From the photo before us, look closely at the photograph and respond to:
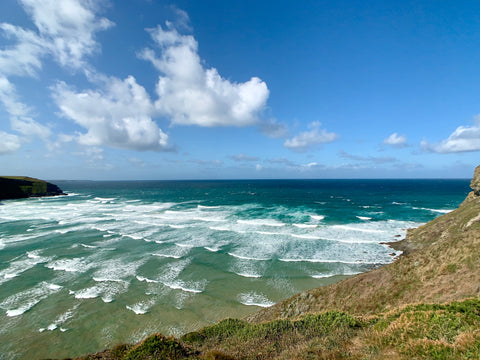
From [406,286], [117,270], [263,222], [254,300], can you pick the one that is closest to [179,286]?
[254,300]

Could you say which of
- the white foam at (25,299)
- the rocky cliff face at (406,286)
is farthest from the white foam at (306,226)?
the white foam at (25,299)

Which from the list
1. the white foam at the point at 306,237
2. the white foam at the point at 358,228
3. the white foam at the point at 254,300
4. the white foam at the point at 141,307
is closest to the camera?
the white foam at the point at 141,307

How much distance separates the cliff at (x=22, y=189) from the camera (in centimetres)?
9062

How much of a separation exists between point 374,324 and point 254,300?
9979 mm

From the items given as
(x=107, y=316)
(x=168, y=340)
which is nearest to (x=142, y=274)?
(x=107, y=316)

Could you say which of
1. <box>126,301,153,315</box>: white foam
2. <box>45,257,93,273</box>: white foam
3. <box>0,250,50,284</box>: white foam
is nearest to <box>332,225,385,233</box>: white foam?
<box>126,301,153,315</box>: white foam

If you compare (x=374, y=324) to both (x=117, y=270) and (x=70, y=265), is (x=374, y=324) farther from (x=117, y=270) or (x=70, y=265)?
(x=70, y=265)

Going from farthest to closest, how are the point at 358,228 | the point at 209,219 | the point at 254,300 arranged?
the point at 209,219, the point at 358,228, the point at 254,300

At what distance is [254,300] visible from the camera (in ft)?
57.9

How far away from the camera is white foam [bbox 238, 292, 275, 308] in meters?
17.1

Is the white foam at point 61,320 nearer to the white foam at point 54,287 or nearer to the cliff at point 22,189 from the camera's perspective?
the white foam at point 54,287

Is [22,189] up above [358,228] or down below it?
above

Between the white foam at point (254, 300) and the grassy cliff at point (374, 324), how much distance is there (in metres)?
2.99

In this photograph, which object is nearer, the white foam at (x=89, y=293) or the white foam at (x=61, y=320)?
the white foam at (x=61, y=320)
